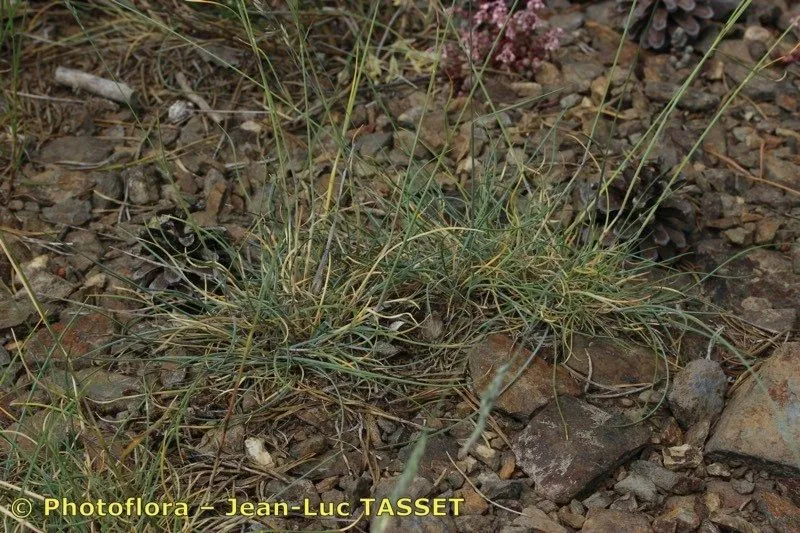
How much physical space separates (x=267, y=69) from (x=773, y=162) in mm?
1668

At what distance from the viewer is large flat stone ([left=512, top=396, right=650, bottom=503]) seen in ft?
6.57

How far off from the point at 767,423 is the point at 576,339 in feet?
1.56

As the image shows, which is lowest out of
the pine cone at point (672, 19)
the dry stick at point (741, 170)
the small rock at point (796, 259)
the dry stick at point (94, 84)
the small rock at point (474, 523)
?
the dry stick at point (94, 84)

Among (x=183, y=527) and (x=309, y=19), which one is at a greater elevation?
(x=309, y=19)

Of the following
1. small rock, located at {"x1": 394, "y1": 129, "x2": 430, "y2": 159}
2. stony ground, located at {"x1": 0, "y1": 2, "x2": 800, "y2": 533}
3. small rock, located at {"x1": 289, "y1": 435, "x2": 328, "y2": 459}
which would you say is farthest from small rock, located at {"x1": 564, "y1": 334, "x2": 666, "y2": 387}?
small rock, located at {"x1": 394, "y1": 129, "x2": 430, "y2": 159}

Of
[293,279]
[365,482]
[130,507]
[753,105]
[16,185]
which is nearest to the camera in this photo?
[130,507]

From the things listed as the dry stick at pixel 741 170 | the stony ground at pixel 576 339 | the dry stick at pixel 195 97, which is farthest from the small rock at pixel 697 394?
the dry stick at pixel 195 97

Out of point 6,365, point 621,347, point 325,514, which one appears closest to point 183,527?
point 325,514

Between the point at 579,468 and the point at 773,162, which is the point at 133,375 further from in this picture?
the point at 773,162

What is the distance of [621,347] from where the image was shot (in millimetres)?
2316

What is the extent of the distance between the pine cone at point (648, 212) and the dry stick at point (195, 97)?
4.07ft

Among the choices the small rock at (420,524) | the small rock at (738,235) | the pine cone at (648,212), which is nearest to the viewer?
the small rock at (420,524)

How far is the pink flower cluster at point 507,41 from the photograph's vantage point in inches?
123

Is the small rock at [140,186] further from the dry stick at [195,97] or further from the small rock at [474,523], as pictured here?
the small rock at [474,523]
